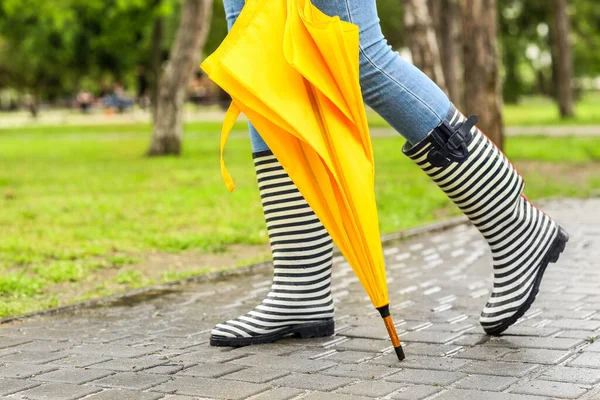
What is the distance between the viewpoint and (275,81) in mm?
3109

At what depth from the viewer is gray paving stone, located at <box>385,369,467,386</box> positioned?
3014 mm

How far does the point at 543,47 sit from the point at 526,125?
26951 mm

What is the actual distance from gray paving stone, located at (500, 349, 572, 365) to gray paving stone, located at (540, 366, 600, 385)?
96mm

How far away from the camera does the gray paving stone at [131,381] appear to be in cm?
308

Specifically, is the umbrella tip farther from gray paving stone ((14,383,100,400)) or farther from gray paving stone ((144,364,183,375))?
gray paving stone ((14,383,100,400))

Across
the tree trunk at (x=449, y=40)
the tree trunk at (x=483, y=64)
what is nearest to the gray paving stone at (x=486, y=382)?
the tree trunk at (x=483, y=64)

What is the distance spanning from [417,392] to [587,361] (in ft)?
2.01

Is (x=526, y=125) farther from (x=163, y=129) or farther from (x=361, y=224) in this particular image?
(x=361, y=224)

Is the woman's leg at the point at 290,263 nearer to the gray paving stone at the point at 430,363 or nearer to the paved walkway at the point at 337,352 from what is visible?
the paved walkway at the point at 337,352

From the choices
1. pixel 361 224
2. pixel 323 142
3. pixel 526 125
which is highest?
pixel 323 142

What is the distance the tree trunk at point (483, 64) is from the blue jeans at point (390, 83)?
35.6ft

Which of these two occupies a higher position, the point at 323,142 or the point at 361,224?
the point at 323,142

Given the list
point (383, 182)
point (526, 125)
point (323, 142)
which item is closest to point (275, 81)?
point (323, 142)

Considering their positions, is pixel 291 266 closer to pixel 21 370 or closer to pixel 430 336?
pixel 430 336
